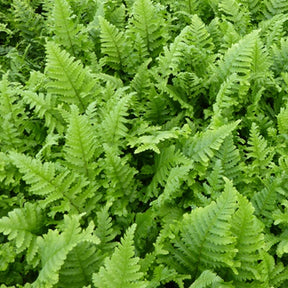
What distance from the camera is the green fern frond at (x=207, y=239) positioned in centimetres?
246

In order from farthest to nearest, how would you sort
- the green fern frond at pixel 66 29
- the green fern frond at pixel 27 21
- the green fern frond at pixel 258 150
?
the green fern frond at pixel 27 21
the green fern frond at pixel 66 29
the green fern frond at pixel 258 150

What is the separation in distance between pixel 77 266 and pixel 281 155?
1.86 m

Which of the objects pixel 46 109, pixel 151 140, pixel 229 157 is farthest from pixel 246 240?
pixel 46 109

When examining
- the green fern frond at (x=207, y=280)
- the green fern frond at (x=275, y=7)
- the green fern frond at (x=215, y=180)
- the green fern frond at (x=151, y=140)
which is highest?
the green fern frond at (x=275, y=7)

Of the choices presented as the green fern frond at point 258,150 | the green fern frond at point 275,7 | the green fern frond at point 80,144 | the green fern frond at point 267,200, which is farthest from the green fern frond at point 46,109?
the green fern frond at point 275,7

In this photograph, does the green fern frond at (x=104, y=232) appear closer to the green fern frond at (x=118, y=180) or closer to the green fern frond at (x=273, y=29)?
the green fern frond at (x=118, y=180)

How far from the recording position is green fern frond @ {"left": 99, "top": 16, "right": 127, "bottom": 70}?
12.2 ft

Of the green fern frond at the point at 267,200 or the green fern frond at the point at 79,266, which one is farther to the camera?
the green fern frond at the point at 267,200

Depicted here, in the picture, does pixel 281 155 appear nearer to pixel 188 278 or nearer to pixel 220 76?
pixel 220 76

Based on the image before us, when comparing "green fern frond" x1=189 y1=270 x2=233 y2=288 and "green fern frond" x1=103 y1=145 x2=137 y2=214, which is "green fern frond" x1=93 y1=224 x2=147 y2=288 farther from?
"green fern frond" x1=103 y1=145 x2=137 y2=214

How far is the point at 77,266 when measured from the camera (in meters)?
2.53

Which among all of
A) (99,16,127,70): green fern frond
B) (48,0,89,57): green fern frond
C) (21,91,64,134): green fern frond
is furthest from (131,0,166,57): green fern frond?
(21,91,64,134): green fern frond

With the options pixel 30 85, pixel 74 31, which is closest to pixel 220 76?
pixel 74 31

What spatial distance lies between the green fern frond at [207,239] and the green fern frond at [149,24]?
197cm
